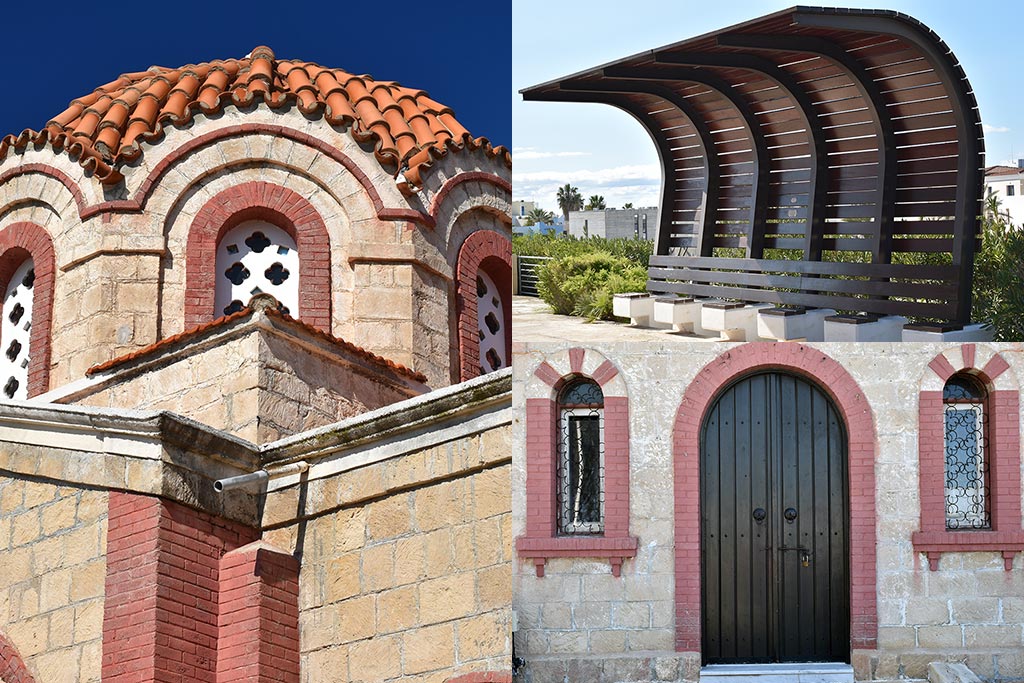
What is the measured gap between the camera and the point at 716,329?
4.66 metres

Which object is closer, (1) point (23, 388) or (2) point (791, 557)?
(2) point (791, 557)

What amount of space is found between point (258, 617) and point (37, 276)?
16.6 ft

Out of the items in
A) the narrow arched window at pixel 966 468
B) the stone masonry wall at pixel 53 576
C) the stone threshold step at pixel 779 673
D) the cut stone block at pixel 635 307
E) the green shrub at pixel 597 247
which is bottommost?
the stone threshold step at pixel 779 673

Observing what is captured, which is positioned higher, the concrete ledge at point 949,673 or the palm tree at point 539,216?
the palm tree at point 539,216

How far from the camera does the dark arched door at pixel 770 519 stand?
4.80m

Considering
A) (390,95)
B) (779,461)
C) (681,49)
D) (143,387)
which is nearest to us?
(681,49)

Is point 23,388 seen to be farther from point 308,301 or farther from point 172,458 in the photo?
point 172,458

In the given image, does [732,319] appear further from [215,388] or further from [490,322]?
[490,322]

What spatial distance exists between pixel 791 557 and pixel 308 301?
225 inches

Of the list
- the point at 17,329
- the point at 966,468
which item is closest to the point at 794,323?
the point at 966,468

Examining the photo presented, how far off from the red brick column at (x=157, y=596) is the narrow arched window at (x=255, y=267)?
3.89 m

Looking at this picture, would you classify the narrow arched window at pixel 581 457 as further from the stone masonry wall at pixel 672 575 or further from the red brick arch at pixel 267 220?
the red brick arch at pixel 267 220

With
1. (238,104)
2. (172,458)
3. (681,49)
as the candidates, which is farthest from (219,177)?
(681,49)

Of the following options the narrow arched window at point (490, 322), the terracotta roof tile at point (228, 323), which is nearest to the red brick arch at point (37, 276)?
the terracotta roof tile at point (228, 323)
